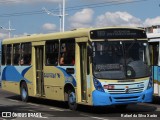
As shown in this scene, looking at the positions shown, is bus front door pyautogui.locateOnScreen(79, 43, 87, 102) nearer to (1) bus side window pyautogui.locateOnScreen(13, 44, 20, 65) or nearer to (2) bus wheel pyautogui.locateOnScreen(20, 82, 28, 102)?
(2) bus wheel pyautogui.locateOnScreen(20, 82, 28, 102)

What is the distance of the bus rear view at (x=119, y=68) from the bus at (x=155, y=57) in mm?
2317

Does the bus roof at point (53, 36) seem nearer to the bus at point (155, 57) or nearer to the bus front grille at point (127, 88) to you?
the bus front grille at point (127, 88)

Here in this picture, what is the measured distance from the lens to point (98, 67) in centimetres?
1549

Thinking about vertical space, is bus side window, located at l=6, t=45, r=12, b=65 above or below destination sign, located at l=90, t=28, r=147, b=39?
below

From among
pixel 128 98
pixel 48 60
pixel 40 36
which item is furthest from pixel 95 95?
pixel 40 36

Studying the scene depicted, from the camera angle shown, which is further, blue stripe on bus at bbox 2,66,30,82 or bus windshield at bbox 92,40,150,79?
blue stripe on bus at bbox 2,66,30,82

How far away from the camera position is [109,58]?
15.7 m

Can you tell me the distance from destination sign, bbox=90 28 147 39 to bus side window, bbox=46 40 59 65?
275 cm

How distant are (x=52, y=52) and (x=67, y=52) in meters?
1.34

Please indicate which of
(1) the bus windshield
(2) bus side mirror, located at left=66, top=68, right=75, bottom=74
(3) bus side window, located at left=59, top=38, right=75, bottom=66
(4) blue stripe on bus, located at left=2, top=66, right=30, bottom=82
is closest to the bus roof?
(3) bus side window, located at left=59, top=38, right=75, bottom=66

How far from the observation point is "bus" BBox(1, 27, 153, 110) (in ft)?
50.6

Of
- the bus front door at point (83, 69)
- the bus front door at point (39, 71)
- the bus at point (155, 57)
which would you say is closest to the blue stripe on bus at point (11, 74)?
the bus front door at point (39, 71)

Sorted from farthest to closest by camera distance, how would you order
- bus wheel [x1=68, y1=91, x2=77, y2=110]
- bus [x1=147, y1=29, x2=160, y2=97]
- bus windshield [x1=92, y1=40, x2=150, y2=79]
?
bus [x1=147, y1=29, x2=160, y2=97] → bus wheel [x1=68, y1=91, x2=77, y2=110] → bus windshield [x1=92, y1=40, x2=150, y2=79]

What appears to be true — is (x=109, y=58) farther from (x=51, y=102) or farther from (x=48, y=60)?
(x=51, y=102)
